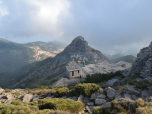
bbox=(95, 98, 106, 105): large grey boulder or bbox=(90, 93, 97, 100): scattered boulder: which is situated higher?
bbox=(90, 93, 97, 100): scattered boulder

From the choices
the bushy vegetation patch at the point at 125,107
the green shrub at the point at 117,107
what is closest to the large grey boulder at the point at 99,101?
the bushy vegetation patch at the point at 125,107

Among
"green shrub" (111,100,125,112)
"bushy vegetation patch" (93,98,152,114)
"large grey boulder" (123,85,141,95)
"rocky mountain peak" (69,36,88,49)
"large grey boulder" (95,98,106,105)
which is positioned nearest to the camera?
"bushy vegetation patch" (93,98,152,114)

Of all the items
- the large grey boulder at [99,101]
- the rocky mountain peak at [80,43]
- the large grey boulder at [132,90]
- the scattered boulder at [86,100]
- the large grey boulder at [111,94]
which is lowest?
the scattered boulder at [86,100]

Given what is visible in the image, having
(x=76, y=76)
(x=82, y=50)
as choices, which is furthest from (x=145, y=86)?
(x=82, y=50)

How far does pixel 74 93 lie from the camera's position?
10664mm

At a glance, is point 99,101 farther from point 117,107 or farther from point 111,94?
point 117,107

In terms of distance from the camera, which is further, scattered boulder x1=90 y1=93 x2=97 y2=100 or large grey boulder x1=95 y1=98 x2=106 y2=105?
scattered boulder x1=90 y1=93 x2=97 y2=100

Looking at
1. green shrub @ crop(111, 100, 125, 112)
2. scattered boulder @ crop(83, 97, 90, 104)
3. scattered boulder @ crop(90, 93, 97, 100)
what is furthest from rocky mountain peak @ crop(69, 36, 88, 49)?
green shrub @ crop(111, 100, 125, 112)

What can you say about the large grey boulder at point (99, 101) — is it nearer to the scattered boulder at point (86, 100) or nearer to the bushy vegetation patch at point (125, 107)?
the scattered boulder at point (86, 100)

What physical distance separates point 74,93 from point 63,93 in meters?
1.79

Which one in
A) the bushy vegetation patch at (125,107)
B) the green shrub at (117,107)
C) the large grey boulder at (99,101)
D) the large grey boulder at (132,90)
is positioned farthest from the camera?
the large grey boulder at (132,90)

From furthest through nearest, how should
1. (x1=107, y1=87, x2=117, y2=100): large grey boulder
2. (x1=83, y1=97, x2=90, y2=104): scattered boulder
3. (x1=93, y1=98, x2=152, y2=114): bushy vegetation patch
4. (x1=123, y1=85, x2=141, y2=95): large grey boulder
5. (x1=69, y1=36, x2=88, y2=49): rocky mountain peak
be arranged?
(x1=69, y1=36, x2=88, y2=49): rocky mountain peak, (x1=83, y1=97, x2=90, y2=104): scattered boulder, (x1=107, y1=87, x2=117, y2=100): large grey boulder, (x1=123, y1=85, x2=141, y2=95): large grey boulder, (x1=93, y1=98, x2=152, y2=114): bushy vegetation patch

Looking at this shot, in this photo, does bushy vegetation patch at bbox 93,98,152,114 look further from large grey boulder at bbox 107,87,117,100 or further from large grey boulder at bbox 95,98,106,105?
large grey boulder at bbox 107,87,117,100

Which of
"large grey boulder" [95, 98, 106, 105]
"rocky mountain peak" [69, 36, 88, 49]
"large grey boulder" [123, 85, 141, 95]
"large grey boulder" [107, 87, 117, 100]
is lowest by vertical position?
"large grey boulder" [95, 98, 106, 105]
